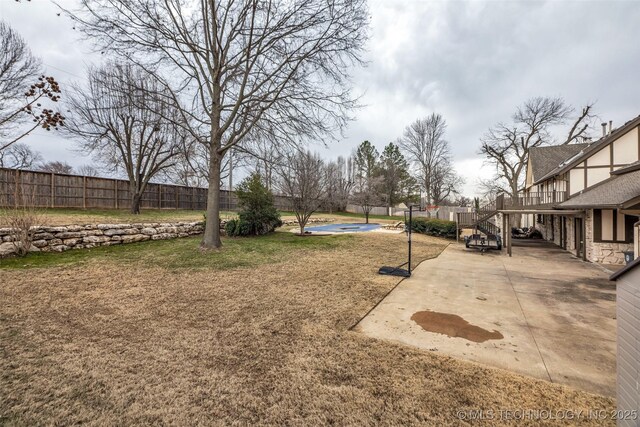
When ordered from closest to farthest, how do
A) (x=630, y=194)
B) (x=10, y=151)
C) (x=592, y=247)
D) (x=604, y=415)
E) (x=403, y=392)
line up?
(x=604, y=415), (x=403, y=392), (x=630, y=194), (x=592, y=247), (x=10, y=151)

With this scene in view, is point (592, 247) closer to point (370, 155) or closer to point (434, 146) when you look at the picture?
point (434, 146)

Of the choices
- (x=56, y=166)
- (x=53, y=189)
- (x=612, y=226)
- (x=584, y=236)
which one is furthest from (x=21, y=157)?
(x=612, y=226)

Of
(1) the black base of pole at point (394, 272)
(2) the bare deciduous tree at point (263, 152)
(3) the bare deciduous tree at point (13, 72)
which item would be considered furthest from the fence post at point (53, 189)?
(1) the black base of pole at point (394, 272)

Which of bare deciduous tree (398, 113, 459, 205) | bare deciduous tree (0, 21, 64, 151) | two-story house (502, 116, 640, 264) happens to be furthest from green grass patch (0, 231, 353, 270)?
bare deciduous tree (398, 113, 459, 205)

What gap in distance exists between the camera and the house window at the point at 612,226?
9031 mm

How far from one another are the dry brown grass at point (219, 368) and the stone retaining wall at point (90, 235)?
2.34 meters

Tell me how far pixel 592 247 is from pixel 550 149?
12.9 meters

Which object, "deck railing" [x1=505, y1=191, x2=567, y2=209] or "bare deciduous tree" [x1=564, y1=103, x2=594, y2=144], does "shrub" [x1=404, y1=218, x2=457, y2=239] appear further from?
"bare deciduous tree" [x1=564, y1=103, x2=594, y2=144]

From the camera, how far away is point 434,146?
32.5 meters

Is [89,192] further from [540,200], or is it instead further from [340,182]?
[340,182]

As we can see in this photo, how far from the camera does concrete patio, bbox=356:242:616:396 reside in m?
2.92

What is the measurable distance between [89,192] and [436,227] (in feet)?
65.1

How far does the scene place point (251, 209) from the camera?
11.8m

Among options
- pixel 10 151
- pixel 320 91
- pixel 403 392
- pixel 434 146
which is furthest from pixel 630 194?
pixel 10 151
